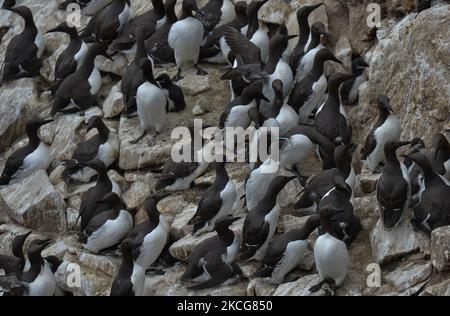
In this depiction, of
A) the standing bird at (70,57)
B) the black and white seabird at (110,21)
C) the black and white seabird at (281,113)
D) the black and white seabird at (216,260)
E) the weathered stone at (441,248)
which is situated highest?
the weathered stone at (441,248)

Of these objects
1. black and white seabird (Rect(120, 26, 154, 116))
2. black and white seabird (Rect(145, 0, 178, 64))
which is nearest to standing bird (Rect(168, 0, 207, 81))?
black and white seabird (Rect(145, 0, 178, 64))

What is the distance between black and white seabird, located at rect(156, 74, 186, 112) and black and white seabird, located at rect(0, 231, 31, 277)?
2506 mm

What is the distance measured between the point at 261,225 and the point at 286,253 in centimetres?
49

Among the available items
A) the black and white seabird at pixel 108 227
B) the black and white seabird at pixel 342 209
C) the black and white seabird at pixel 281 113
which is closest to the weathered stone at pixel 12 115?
the black and white seabird at pixel 108 227

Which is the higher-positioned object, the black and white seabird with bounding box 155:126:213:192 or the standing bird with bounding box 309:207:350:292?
the standing bird with bounding box 309:207:350:292

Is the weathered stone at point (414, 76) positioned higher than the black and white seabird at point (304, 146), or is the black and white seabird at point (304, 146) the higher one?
the weathered stone at point (414, 76)

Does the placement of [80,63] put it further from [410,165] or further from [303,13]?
→ [410,165]

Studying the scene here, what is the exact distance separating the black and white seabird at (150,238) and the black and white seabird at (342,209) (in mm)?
1760

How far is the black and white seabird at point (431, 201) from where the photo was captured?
15570mm

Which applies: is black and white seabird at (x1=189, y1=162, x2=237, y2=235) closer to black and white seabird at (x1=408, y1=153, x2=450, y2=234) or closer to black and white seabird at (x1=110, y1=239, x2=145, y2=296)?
black and white seabird at (x1=110, y1=239, x2=145, y2=296)

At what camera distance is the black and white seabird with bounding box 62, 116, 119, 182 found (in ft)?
60.6

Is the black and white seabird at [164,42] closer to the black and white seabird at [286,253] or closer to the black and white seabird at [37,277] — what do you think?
the black and white seabird at [37,277]

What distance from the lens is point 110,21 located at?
2053cm

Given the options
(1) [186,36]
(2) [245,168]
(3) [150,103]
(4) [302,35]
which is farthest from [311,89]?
(1) [186,36]
